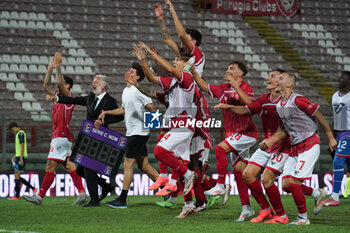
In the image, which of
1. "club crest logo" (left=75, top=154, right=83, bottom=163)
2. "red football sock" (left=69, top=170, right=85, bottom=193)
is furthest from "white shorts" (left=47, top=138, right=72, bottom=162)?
"club crest logo" (left=75, top=154, right=83, bottom=163)

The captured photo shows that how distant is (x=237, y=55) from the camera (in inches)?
907

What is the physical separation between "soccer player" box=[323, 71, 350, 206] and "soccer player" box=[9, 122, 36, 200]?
20.1 feet

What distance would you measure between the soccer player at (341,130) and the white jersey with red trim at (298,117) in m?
3.29

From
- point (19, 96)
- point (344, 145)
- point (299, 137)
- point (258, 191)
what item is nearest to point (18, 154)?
point (19, 96)

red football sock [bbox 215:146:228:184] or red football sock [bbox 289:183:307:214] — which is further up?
red football sock [bbox 215:146:228:184]

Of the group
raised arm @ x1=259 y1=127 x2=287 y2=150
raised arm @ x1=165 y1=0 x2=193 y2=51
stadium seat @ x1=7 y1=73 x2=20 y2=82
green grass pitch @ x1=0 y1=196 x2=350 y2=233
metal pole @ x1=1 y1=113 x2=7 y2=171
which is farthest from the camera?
stadium seat @ x1=7 y1=73 x2=20 y2=82

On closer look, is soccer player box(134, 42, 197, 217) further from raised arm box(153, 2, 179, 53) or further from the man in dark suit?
the man in dark suit

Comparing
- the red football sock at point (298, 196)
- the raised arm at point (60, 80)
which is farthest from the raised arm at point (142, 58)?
the raised arm at point (60, 80)

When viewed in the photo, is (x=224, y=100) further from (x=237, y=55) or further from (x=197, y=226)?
(x=237, y=55)

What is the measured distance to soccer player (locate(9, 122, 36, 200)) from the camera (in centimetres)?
1323

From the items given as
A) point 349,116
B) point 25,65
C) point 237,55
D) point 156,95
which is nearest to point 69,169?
point 156,95

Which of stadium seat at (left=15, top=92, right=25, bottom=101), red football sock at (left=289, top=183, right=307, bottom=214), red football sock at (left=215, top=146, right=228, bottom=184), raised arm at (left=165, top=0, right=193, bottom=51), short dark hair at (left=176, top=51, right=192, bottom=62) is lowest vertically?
red football sock at (left=289, top=183, right=307, bottom=214)

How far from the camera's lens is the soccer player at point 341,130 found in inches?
414

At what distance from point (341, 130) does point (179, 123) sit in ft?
11.8
